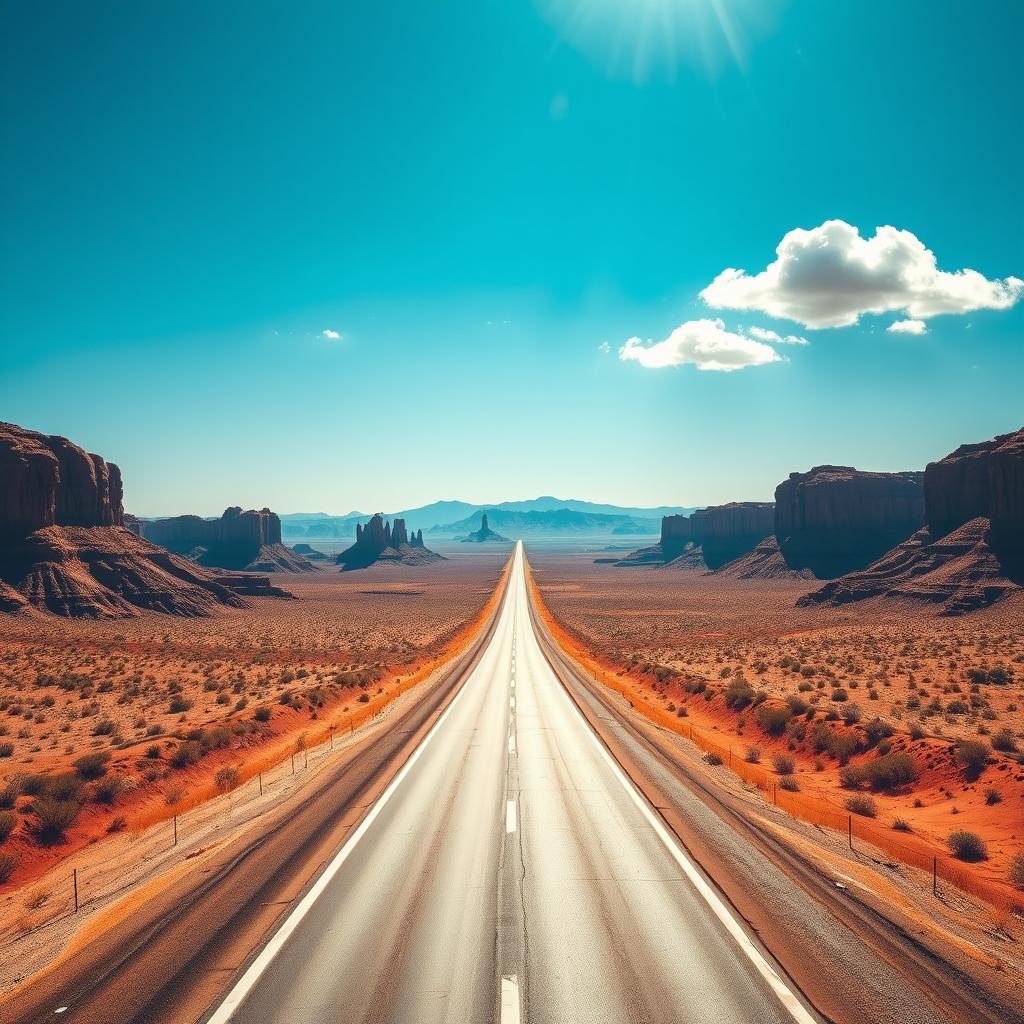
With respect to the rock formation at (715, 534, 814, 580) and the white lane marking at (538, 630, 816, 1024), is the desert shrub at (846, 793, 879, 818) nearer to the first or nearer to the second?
the white lane marking at (538, 630, 816, 1024)

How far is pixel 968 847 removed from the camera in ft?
36.7

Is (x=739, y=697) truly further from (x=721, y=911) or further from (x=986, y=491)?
(x=986, y=491)

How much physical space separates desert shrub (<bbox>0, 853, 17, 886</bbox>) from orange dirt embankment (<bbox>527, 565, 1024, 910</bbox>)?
51.4ft

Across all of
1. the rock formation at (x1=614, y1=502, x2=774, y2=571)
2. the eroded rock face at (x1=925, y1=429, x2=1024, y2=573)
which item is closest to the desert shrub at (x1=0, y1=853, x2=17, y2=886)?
the eroded rock face at (x1=925, y1=429, x2=1024, y2=573)

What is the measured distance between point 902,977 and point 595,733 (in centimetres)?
1323

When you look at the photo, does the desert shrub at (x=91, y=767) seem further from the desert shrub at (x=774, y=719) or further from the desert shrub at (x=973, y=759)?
the desert shrub at (x=973, y=759)

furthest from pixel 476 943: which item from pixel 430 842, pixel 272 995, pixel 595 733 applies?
pixel 595 733

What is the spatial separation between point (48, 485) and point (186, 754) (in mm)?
65018

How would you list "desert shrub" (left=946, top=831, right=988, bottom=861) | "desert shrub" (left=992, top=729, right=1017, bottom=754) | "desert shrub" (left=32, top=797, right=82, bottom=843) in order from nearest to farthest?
"desert shrub" (left=946, top=831, right=988, bottom=861), "desert shrub" (left=32, top=797, right=82, bottom=843), "desert shrub" (left=992, top=729, right=1017, bottom=754)

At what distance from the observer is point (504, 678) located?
32.0 metres

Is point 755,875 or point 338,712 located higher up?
point 755,875

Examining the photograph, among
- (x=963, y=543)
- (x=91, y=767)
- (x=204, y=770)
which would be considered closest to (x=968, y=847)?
(x=204, y=770)

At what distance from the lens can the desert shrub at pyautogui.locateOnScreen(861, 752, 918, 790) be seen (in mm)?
15469

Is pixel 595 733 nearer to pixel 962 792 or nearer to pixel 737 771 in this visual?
pixel 737 771
